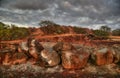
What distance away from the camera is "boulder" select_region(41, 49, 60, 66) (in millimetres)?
24547

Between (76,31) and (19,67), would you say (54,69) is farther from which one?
(76,31)

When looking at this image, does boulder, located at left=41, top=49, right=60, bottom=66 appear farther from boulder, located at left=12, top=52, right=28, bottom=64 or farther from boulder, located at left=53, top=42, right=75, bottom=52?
boulder, located at left=12, top=52, right=28, bottom=64

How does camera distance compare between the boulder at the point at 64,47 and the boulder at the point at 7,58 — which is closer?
the boulder at the point at 64,47

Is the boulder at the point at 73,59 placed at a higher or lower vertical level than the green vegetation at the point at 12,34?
lower

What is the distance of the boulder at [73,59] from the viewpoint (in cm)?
2359

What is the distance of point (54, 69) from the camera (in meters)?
23.9

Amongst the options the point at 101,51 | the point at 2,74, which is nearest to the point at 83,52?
the point at 101,51

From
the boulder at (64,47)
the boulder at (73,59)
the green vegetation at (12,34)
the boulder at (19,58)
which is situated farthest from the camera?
the green vegetation at (12,34)

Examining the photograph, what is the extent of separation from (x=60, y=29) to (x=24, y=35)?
399 inches

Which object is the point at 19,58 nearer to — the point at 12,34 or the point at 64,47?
the point at 64,47

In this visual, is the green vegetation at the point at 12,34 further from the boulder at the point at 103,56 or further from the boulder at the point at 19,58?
the boulder at the point at 103,56

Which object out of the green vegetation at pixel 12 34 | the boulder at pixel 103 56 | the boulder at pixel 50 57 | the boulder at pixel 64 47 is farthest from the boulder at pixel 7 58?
the green vegetation at pixel 12 34

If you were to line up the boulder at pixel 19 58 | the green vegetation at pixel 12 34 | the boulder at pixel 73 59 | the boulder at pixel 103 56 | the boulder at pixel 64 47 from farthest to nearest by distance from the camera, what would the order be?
the green vegetation at pixel 12 34 < the boulder at pixel 19 58 < the boulder at pixel 64 47 < the boulder at pixel 103 56 < the boulder at pixel 73 59

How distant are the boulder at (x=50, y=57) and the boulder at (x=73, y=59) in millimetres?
912
